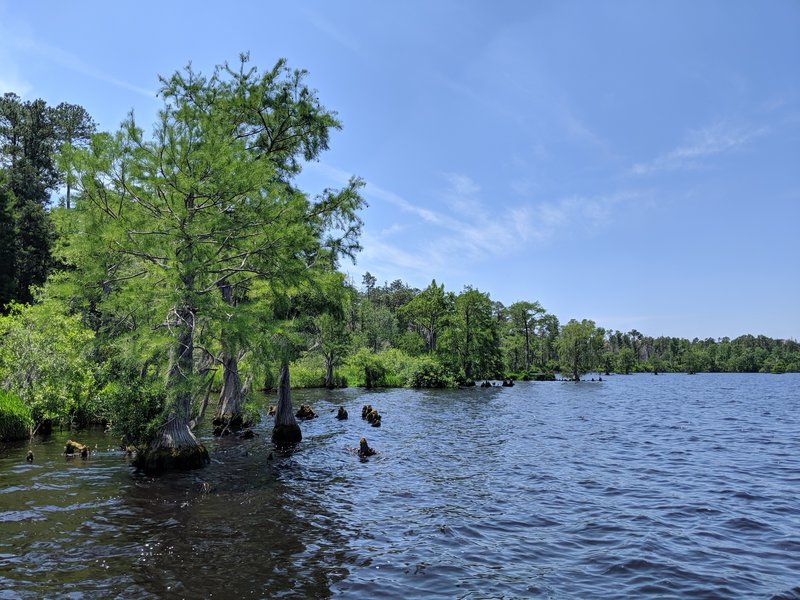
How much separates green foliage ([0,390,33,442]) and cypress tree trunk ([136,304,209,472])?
8042mm

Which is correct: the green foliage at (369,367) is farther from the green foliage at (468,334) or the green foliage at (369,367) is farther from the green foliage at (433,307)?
the green foliage at (433,307)

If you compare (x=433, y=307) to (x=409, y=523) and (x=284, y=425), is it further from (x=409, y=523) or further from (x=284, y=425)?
(x=409, y=523)

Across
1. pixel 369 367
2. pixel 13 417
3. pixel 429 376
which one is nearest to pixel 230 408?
pixel 13 417

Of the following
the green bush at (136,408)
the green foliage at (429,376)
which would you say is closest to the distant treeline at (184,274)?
the green bush at (136,408)

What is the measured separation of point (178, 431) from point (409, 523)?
943cm

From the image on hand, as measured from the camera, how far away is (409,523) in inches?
483

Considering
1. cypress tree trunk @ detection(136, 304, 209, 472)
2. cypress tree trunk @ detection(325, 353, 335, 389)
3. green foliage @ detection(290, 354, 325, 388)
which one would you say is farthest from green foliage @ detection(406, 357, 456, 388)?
cypress tree trunk @ detection(136, 304, 209, 472)

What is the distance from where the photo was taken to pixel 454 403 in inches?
1827

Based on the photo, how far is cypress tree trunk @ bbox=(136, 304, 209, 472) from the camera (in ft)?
52.4

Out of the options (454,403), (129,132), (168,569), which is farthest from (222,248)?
(454,403)

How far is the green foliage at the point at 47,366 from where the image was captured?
70.3 ft

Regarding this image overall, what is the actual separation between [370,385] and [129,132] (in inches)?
2088

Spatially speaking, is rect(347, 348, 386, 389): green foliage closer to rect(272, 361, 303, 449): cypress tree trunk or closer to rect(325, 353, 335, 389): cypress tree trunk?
rect(325, 353, 335, 389): cypress tree trunk

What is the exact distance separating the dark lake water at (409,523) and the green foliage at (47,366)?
175cm
